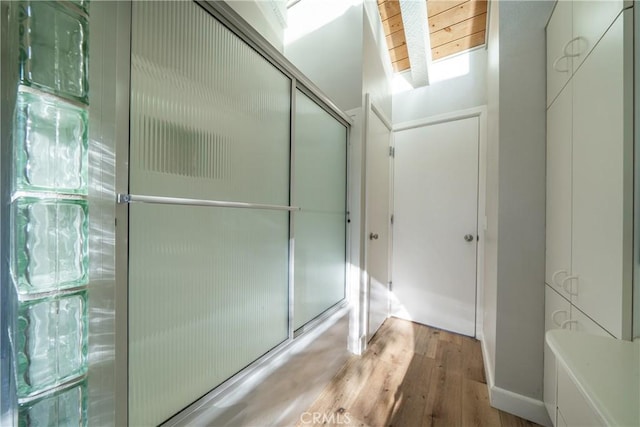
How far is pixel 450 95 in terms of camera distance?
2.36 metres

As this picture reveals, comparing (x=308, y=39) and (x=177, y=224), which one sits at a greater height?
(x=308, y=39)

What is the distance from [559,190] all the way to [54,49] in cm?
189

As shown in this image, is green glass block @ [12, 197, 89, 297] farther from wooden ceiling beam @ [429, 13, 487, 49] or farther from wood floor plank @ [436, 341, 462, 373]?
wooden ceiling beam @ [429, 13, 487, 49]

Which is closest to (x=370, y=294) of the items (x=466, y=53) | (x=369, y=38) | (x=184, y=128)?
(x=184, y=128)

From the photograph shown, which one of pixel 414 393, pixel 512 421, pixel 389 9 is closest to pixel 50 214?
pixel 414 393

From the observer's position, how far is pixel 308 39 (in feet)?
6.81

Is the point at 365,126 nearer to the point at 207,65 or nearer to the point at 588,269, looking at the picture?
the point at 207,65

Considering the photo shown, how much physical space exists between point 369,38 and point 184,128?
5.91 feet

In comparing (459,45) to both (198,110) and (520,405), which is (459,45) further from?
(520,405)

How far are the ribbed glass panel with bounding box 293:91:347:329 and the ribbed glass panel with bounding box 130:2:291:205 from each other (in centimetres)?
30

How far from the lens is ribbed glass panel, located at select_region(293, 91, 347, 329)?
144cm

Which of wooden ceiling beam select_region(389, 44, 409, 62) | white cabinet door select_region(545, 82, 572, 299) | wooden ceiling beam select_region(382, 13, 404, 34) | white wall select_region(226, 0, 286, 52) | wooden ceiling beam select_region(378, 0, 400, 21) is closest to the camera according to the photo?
white cabinet door select_region(545, 82, 572, 299)

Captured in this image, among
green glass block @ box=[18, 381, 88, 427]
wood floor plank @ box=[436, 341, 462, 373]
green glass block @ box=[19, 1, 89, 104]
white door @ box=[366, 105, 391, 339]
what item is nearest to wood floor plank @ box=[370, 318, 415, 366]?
white door @ box=[366, 105, 391, 339]

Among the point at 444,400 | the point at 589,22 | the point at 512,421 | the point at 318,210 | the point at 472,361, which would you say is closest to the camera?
the point at 589,22
